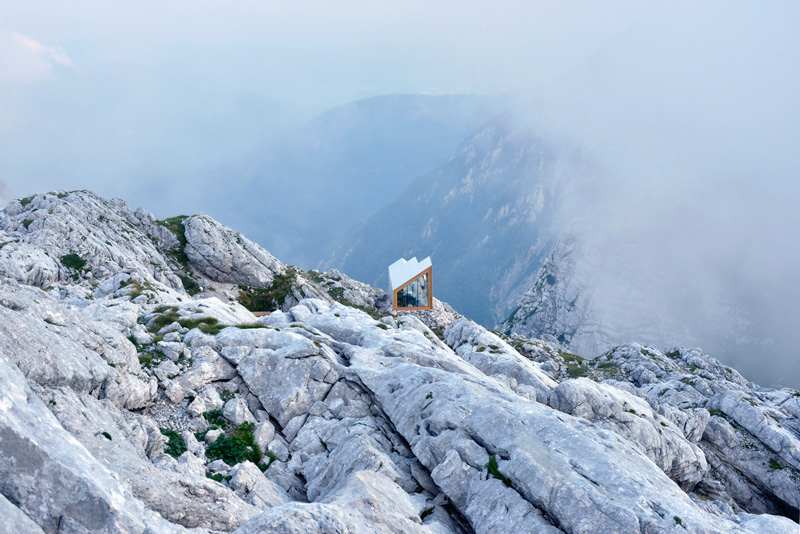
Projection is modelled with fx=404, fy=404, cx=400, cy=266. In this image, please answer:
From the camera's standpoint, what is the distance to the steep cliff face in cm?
1387

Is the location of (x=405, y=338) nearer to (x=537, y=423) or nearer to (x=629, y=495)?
(x=537, y=423)

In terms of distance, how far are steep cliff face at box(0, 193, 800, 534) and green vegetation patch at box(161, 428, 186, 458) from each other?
0.10 meters

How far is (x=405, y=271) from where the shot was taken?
9531 centimetres

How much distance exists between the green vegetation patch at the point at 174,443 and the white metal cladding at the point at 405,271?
6582 cm

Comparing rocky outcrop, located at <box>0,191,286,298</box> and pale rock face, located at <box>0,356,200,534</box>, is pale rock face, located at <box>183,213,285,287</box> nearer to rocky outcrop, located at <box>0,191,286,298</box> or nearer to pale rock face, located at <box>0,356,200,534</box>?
rocky outcrop, located at <box>0,191,286,298</box>

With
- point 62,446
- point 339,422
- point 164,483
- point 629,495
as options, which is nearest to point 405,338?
point 339,422

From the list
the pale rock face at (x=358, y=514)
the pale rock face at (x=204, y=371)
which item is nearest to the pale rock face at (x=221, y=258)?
the pale rock face at (x=204, y=371)

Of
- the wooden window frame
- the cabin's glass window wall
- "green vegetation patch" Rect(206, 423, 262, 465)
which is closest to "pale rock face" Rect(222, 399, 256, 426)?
"green vegetation patch" Rect(206, 423, 262, 465)

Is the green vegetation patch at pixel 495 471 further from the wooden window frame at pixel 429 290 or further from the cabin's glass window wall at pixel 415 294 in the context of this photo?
the cabin's glass window wall at pixel 415 294

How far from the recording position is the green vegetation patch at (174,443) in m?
22.4

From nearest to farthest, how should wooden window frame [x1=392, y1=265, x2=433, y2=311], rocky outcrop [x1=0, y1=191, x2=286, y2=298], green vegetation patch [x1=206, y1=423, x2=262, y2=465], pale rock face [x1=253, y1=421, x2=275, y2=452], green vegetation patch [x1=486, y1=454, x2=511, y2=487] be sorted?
1. green vegetation patch [x1=486, y1=454, x2=511, y2=487]
2. green vegetation patch [x1=206, y1=423, x2=262, y2=465]
3. pale rock face [x1=253, y1=421, x2=275, y2=452]
4. rocky outcrop [x1=0, y1=191, x2=286, y2=298]
5. wooden window frame [x1=392, y1=265, x2=433, y2=311]

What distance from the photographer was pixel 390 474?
900 inches

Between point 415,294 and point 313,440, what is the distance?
6483 centimetres

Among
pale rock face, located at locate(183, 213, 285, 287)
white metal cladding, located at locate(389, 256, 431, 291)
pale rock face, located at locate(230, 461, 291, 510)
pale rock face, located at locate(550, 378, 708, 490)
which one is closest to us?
pale rock face, located at locate(230, 461, 291, 510)
